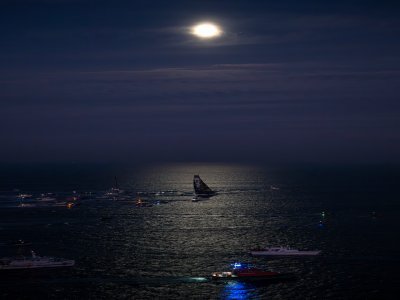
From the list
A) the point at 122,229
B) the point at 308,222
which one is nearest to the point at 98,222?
the point at 122,229

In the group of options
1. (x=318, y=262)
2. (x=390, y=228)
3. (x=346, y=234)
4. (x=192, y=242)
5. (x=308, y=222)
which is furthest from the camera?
(x=308, y=222)

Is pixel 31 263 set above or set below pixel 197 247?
above

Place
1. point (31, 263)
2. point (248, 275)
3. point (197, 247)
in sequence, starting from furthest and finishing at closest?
point (197, 247)
point (31, 263)
point (248, 275)

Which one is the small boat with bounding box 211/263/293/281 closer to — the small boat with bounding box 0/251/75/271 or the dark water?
the dark water

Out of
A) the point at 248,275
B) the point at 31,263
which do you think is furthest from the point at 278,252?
the point at 31,263

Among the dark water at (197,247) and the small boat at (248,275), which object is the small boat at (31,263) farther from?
the small boat at (248,275)

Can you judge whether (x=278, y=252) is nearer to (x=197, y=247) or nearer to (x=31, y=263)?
(x=197, y=247)

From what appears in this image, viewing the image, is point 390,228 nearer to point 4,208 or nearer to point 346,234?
point 346,234

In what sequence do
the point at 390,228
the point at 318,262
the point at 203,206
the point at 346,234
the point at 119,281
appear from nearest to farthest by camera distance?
the point at 119,281
the point at 318,262
the point at 346,234
the point at 390,228
the point at 203,206
